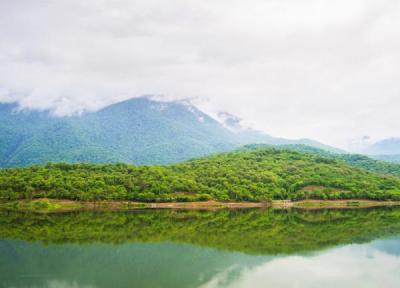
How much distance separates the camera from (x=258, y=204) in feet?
271

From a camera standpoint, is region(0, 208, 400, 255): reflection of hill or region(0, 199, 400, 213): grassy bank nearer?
region(0, 208, 400, 255): reflection of hill

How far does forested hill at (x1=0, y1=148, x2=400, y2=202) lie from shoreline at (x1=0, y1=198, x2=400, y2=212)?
3.74 ft

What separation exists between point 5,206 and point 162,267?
51.1m

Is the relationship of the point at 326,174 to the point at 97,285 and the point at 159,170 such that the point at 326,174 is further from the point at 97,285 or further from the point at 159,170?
the point at 97,285

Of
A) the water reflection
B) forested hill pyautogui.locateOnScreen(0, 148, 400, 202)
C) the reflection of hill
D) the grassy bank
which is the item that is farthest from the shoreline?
the water reflection

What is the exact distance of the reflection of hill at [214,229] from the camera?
3938cm

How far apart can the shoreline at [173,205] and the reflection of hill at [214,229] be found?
8635 mm

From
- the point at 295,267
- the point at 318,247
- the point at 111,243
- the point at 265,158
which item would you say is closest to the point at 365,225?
the point at 318,247

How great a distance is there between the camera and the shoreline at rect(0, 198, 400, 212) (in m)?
71.3

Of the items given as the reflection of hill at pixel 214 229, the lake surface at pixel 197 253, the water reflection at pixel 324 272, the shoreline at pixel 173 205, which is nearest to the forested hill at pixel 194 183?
the shoreline at pixel 173 205

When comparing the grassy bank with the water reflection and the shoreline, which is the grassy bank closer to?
the shoreline

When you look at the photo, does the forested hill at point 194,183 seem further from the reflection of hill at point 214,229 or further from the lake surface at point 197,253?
the lake surface at point 197,253

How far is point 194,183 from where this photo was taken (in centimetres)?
8525

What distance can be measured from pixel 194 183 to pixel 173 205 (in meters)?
8.46
